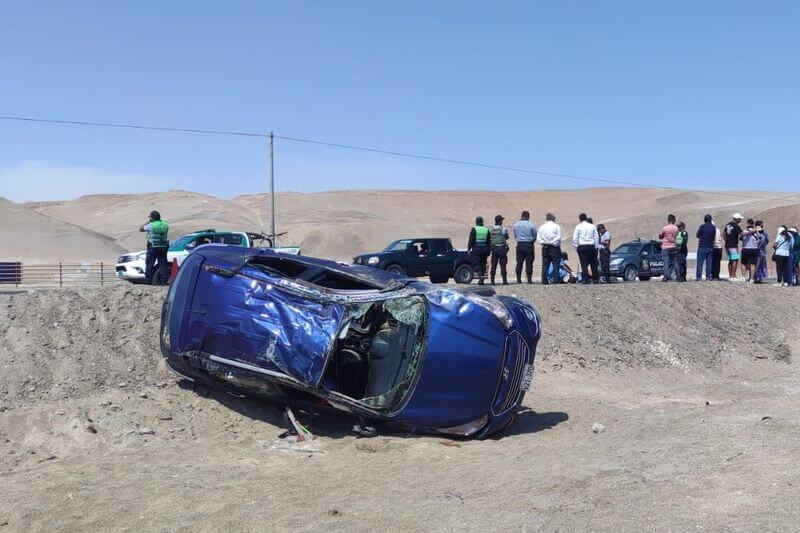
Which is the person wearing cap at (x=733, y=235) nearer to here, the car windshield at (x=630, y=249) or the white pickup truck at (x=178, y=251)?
the car windshield at (x=630, y=249)

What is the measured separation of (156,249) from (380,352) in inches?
316

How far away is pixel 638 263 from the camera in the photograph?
26656 mm

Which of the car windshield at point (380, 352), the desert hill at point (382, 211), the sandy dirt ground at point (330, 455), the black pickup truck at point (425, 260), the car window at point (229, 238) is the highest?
the desert hill at point (382, 211)

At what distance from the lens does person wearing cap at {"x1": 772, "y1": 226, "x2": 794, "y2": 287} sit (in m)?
21.0

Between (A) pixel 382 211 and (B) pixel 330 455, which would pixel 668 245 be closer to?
(B) pixel 330 455

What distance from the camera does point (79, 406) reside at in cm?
887

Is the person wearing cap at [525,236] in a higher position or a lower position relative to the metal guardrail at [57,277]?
higher

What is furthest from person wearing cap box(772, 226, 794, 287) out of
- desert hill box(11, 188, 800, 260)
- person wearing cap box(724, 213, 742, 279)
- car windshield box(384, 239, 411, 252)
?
desert hill box(11, 188, 800, 260)

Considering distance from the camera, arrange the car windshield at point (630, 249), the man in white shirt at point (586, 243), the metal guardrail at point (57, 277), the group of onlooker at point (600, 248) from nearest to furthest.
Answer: the man in white shirt at point (586, 243) → the group of onlooker at point (600, 248) → the car windshield at point (630, 249) → the metal guardrail at point (57, 277)

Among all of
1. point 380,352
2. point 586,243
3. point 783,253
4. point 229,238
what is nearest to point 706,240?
point 783,253

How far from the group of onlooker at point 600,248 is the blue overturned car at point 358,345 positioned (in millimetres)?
9234

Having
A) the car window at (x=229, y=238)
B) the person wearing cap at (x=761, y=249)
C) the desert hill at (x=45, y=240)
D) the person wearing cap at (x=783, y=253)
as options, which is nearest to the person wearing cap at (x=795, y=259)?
the person wearing cap at (x=783, y=253)

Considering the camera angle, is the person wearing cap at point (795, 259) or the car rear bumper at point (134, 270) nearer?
the car rear bumper at point (134, 270)

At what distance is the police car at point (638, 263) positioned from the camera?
1043 inches
